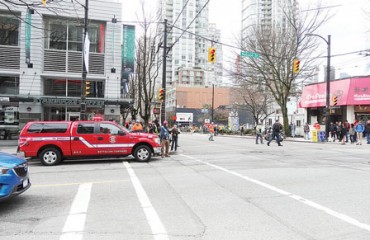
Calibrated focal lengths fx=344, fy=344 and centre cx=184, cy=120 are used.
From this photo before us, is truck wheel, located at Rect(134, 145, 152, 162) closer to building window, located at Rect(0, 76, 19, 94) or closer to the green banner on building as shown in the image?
the green banner on building

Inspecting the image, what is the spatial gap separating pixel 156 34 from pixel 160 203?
20.3 meters

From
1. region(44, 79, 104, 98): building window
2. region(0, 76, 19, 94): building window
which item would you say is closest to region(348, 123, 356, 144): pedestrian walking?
region(44, 79, 104, 98): building window

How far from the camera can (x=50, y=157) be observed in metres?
13.4

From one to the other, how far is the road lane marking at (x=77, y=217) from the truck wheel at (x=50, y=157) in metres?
5.79

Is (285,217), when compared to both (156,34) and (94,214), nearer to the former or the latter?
(94,214)

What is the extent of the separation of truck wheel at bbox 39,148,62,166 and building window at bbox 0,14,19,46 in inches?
554

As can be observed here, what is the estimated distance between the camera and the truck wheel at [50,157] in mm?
13297

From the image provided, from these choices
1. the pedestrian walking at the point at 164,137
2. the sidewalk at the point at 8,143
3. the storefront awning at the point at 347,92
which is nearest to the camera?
the pedestrian walking at the point at 164,137

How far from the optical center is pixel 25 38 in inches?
928

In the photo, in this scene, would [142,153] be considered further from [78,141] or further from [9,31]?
[9,31]

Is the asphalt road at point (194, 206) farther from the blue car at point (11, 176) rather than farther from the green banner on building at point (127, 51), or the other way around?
the green banner on building at point (127, 51)

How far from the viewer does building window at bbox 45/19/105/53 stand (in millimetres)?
24609

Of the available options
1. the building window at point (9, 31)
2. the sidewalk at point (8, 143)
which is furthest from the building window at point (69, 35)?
the sidewalk at point (8, 143)

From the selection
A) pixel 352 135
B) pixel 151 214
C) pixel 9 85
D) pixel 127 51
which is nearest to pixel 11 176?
pixel 151 214
